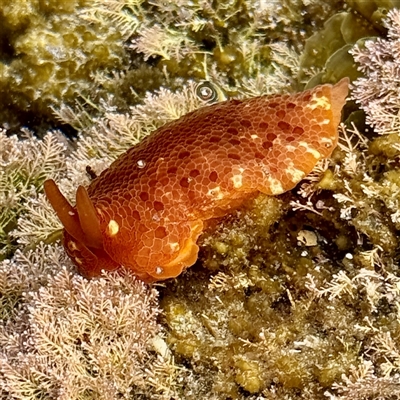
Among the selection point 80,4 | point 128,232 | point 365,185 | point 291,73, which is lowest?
point 291,73

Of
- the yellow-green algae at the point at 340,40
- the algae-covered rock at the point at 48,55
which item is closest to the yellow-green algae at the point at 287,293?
the yellow-green algae at the point at 340,40

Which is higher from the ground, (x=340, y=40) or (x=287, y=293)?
(x=340, y=40)

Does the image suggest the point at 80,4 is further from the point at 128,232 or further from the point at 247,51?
the point at 128,232

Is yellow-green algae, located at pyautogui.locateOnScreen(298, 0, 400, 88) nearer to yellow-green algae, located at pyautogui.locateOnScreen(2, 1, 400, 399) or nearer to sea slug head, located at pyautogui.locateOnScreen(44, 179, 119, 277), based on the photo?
yellow-green algae, located at pyautogui.locateOnScreen(2, 1, 400, 399)

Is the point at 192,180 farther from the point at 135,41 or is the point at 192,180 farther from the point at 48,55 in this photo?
the point at 48,55

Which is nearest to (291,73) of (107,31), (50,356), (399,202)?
(107,31)

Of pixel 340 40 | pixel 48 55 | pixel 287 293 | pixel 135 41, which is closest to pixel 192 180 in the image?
pixel 287 293

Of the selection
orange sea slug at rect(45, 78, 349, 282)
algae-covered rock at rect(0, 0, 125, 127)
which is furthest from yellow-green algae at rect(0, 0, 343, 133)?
orange sea slug at rect(45, 78, 349, 282)

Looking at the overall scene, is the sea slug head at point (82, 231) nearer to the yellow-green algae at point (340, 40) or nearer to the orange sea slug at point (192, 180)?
the orange sea slug at point (192, 180)
